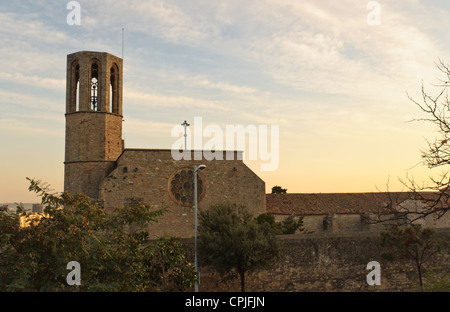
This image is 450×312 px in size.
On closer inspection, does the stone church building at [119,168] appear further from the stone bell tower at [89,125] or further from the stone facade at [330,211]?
the stone facade at [330,211]

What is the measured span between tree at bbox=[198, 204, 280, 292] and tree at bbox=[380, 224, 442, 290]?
6615mm

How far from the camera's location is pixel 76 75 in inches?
1265

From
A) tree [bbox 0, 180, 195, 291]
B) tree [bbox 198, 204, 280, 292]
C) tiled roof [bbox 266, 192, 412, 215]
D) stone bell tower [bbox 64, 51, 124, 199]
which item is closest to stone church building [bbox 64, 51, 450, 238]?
stone bell tower [bbox 64, 51, 124, 199]

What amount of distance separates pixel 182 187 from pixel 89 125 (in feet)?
25.8

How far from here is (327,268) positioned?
82.8ft

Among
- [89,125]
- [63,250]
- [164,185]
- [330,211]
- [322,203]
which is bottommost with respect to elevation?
[63,250]

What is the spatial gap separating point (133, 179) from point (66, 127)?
643cm

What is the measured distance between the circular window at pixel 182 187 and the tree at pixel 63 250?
15915 millimetres

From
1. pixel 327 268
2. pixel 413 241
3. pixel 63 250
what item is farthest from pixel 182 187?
pixel 63 250

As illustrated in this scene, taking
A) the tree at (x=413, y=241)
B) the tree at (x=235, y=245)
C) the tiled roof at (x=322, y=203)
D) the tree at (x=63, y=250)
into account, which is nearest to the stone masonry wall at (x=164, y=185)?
the tree at (x=235, y=245)

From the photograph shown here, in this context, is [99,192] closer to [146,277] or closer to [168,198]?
[168,198]

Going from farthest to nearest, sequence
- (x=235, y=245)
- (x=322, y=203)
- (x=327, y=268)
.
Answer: (x=322, y=203), (x=327, y=268), (x=235, y=245)

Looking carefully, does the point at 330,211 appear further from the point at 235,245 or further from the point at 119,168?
the point at 119,168

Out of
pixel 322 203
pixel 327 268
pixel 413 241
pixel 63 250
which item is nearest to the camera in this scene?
pixel 63 250
